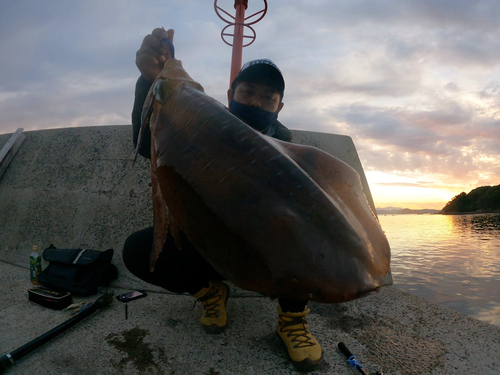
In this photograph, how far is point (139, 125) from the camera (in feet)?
5.13

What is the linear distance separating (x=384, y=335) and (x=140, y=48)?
1.95 m

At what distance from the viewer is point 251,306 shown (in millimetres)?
1914

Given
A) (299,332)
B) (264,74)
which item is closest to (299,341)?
(299,332)

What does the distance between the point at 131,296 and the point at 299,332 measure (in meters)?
1.24

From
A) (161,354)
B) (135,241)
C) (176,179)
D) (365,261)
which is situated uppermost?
(176,179)

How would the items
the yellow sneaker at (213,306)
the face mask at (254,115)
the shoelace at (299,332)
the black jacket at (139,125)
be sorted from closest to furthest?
the shoelace at (299,332) → the black jacket at (139,125) → the yellow sneaker at (213,306) → the face mask at (254,115)

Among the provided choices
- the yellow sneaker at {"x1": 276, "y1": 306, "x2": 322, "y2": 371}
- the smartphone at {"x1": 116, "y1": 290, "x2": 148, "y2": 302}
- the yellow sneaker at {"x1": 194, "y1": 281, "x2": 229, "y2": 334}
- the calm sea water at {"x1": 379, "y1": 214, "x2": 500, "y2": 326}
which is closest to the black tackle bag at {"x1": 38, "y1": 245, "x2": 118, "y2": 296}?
the smartphone at {"x1": 116, "y1": 290, "x2": 148, "y2": 302}

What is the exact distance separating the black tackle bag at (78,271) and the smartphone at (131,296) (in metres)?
0.24

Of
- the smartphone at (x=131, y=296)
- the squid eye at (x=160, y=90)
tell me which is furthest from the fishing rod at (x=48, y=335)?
the squid eye at (x=160, y=90)

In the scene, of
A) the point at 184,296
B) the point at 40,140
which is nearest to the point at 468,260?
the point at 184,296

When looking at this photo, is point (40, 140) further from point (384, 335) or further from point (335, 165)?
point (384, 335)

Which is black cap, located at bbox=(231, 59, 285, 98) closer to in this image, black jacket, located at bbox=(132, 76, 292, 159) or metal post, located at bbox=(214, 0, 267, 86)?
black jacket, located at bbox=(132, 76, 292, 159)

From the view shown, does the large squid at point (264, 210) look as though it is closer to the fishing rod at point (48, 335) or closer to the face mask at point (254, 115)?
the face mask at point (254, 115)

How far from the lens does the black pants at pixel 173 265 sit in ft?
4.96
